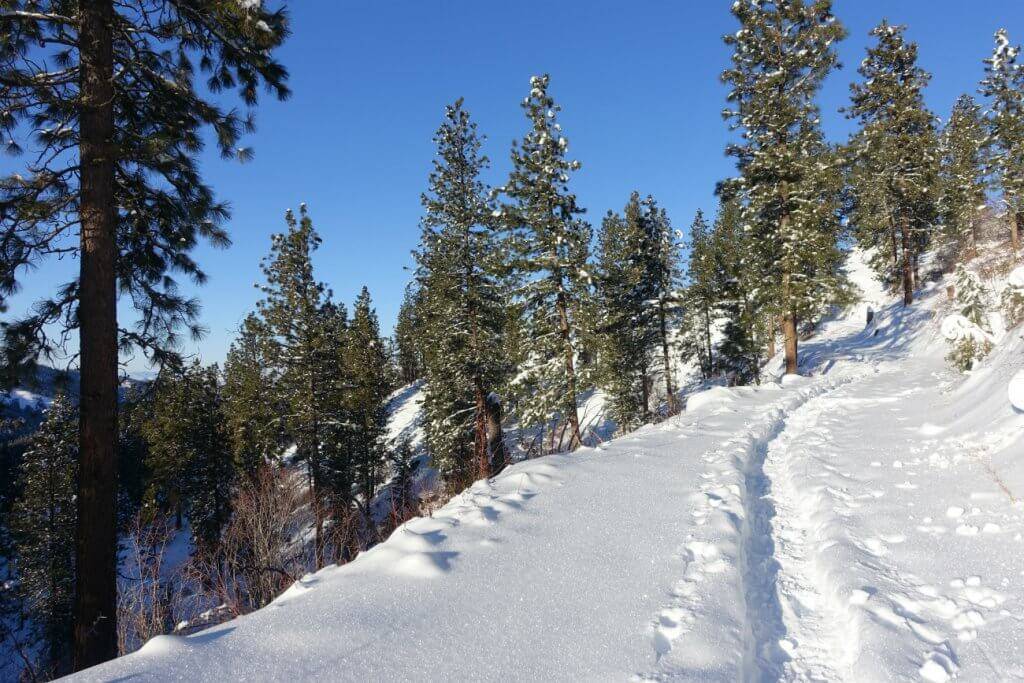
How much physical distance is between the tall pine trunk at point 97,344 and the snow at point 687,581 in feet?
9.65

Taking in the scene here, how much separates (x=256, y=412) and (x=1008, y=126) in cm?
3788

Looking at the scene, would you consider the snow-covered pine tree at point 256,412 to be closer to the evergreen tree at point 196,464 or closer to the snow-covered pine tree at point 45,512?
the evergreen tree at point 196,464

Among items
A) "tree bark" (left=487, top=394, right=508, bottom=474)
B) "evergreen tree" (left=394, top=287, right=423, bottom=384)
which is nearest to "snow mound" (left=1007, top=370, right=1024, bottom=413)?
"tree bark" (left=487, top=394, right=508, bottom=474)

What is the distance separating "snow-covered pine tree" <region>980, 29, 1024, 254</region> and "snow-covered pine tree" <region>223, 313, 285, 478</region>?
28381 millimetres

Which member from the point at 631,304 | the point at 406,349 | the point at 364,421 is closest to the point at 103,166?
the point at 364,421

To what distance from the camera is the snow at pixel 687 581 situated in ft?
8.86

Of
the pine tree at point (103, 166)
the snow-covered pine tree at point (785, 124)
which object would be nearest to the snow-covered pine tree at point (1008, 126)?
the snow-covered pine tree at point (785, 124)

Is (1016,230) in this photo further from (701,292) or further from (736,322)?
(701,292)

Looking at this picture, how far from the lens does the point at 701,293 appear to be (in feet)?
107

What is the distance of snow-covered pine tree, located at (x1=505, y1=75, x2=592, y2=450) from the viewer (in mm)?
13266

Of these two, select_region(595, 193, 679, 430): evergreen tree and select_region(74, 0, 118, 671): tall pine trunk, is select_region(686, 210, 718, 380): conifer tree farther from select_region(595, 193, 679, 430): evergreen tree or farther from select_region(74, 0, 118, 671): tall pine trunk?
select_region(74, 0, 118, 671): tall pine trunk

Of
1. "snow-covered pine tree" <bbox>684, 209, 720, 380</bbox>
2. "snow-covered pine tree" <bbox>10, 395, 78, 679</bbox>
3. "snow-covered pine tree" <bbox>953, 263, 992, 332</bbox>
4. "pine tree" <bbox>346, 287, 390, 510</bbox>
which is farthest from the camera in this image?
"snow-covered pine tree" <bbox>684, 209, 720, 380</bbox>

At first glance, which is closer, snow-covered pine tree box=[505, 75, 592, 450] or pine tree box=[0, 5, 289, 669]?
pine tree box=[0, 5, 289, 669]

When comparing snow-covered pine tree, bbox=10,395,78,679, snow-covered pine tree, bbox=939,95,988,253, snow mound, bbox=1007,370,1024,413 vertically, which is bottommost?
snow-covered pine tree, bbox=10,395,78,679
